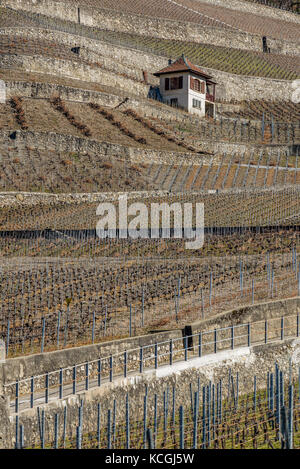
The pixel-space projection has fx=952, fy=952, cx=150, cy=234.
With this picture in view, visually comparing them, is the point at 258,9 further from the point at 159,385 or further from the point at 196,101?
the point at 159,385

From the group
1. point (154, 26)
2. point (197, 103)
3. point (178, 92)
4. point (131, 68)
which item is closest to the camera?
point (178, 92)

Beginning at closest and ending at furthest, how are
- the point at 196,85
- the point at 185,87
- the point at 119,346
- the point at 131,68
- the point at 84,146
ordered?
the point at 119,346 → the point at 84,146 → the point at 185,87 → the point at 196,85 → the point at 131,68

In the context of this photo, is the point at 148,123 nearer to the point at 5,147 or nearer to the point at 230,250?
the point at 5,147

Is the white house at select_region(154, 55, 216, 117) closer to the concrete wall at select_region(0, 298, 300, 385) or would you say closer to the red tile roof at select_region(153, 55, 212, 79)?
the red tile roof at select_region(153, 55, 212, 79)

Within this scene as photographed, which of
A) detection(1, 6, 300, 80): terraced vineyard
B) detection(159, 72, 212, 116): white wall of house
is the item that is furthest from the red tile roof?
detection(1, 6, 300, 80): terraced vineyard

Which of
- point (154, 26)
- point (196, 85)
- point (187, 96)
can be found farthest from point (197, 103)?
point (154, 26)

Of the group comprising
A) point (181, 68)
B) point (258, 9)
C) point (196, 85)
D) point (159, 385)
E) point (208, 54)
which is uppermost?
point (258, 9)

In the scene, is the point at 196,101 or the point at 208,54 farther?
the point at 208,54
